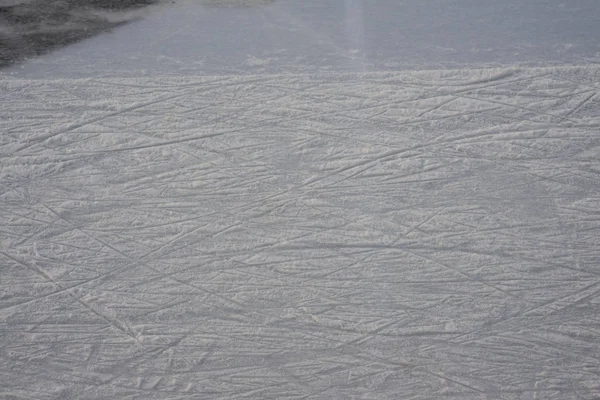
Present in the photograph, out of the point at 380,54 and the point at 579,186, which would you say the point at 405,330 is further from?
the point at 380,54

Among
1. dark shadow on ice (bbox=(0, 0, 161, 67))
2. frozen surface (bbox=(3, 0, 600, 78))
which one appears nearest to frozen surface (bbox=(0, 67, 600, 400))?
frozen surface (bbox=(3, 0, 600, 78))

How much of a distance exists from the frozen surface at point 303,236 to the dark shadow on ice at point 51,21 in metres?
0.30

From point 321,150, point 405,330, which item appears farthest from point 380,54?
point 405,330

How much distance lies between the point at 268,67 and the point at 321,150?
0.51 meters

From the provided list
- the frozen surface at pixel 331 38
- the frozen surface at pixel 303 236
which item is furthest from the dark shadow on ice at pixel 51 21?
the frozen surface at pixel 303 236

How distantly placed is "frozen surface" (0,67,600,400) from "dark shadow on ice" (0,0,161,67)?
298 millimetres

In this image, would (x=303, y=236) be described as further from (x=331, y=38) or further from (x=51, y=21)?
(x=51, y=21)

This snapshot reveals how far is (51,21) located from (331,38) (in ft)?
3.71

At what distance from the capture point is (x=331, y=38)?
303 cm

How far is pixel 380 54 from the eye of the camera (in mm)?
2910

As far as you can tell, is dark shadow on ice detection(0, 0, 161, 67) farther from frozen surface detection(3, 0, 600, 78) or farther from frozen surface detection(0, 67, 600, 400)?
frozen surface detection(0, 67, 600, 400)

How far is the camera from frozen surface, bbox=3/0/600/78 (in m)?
2.86

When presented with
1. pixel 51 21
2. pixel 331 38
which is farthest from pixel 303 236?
pixel 51 21

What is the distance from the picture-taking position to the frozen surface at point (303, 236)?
193cm
